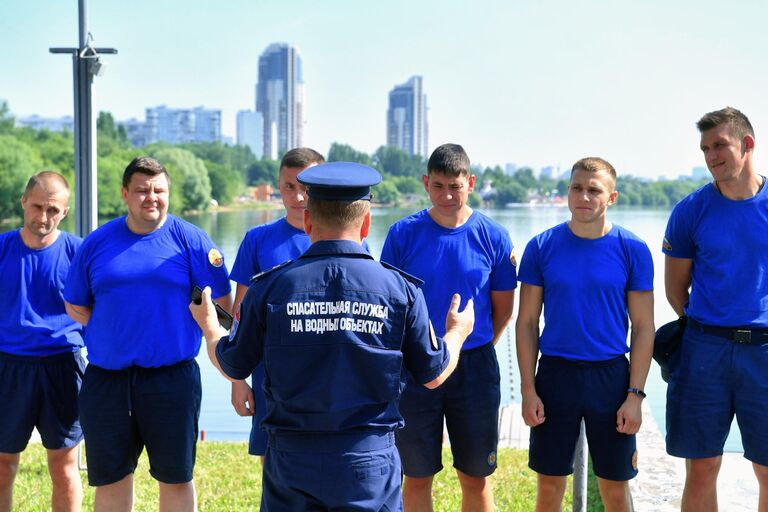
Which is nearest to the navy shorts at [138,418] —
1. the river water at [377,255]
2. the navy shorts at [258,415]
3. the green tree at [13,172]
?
the navy shorts at [258,415]

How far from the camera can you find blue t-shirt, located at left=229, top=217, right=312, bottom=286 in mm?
4289

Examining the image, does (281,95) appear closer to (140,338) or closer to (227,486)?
(227,486)

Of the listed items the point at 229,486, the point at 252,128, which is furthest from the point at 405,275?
the point at 252,128

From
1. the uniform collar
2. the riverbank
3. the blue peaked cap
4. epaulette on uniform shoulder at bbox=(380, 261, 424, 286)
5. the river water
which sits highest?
the blue peaked cap

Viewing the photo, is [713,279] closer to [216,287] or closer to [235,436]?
[216,287]

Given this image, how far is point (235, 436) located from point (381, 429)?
8409 mm

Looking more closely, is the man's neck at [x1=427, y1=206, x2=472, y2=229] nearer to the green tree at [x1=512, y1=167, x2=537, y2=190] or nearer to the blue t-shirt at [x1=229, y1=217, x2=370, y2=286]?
the blue t-shirt at [x1=229, y1=217, x2=370, y2=286]

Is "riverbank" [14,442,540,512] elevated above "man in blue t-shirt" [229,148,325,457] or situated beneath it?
situated beneath

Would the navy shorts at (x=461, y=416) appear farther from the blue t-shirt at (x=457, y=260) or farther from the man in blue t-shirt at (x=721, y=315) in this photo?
the man in blue t-shirt at (x=721, y=315)

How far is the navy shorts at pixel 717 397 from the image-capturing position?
3.98 metres

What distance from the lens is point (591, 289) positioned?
13.1ft

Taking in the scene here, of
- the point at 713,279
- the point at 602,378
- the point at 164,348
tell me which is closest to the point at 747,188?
the point at 713,279

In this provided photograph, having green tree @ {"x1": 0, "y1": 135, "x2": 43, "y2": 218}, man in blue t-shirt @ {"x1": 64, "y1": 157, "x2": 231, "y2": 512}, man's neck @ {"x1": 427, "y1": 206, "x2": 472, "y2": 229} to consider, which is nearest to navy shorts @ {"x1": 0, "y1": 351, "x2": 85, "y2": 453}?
man in blue t-shirt @ {"x1": 64, "y1": 157, "x2": 231, "y2": 512}

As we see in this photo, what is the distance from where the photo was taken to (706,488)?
414cm
